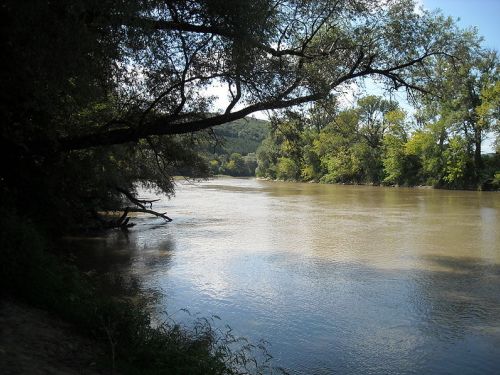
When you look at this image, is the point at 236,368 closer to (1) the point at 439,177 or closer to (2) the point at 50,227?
(2) the point at 50,227

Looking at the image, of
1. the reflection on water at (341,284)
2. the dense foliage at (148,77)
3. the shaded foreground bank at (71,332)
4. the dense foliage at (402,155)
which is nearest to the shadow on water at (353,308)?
the reflection on water at (341,284)

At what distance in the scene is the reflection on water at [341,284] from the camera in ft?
24.1

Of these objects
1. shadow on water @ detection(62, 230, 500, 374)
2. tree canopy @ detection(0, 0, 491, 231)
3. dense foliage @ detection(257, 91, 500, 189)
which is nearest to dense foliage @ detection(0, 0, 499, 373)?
tree canopy @ detection(0, 0, 491, 231)

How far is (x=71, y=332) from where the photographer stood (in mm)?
5406

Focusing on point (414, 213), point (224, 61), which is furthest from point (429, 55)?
point (414, 213)

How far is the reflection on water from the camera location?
7352mm

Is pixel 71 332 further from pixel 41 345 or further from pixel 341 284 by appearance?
pixel 341 284

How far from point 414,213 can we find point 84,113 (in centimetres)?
2042

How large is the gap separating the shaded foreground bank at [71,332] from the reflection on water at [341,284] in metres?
1.74

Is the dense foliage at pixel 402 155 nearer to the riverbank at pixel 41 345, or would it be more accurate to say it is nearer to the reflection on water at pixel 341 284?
the reflection on water at pixel 341 284

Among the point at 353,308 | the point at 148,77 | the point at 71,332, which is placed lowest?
the point at 353,308

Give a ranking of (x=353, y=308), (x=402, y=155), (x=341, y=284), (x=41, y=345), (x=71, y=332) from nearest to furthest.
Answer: (x=41, y=345) < (x=71, y=332) < (x=353, y=308) < (x=341, y=284) < (x=402, y=155)

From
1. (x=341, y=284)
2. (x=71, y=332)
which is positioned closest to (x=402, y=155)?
(x=341, y=284)

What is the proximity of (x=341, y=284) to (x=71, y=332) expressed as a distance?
24.1ft
